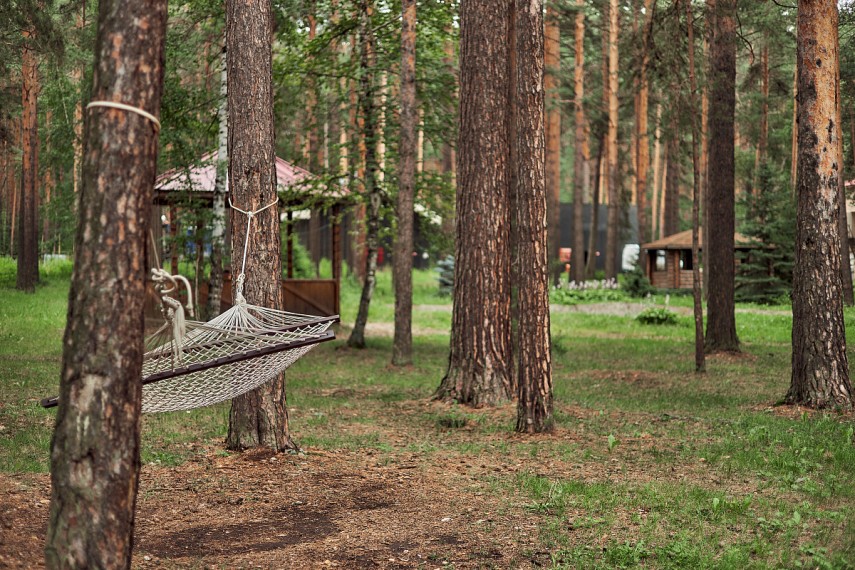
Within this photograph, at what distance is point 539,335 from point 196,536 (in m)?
3.71

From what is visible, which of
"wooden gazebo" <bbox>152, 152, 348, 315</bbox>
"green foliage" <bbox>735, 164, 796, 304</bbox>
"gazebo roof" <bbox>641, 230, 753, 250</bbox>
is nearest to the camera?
"wooden gazebo" <bbox>152, 152, 348, 315</bbox>

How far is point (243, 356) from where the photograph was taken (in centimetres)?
530

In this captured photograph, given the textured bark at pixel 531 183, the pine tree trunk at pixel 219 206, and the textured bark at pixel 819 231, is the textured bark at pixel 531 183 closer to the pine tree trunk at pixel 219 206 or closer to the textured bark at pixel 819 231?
the textured bark at pixel 819 231

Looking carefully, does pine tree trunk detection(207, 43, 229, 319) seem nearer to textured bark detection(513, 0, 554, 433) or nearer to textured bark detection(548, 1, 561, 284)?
textured bark detection(513, 0, 554, 433)

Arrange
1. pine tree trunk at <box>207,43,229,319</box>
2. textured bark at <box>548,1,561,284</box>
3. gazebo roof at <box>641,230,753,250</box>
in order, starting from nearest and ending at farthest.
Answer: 1. pine tree trunk at <box>207,43,229,319</box>
2. textured bark at <box>548,1,561,284</box>
3. gazebo roof at <box>641,230,753,250</box>

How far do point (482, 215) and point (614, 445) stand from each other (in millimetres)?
3107

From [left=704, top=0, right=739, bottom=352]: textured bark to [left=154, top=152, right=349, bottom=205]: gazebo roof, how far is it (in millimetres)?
6265

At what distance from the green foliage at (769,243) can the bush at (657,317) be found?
5.88 meters

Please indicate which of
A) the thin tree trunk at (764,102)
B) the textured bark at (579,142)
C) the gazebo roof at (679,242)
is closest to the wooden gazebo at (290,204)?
the textured bark at (579,142)

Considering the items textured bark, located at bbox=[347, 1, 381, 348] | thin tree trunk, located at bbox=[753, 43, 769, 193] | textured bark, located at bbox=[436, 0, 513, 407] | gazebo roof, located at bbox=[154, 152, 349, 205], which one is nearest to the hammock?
textured bark, located at bbox=[436, 0, 513, 407]

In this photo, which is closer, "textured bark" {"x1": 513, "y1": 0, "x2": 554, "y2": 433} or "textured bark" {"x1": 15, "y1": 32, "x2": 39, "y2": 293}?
"textured bark" {"x1": 513, "y1": 0, "x2": 554, "y2": 433}

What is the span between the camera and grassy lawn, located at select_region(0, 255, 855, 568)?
5250 millimetres

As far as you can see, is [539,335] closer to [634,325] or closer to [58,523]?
[58,523]

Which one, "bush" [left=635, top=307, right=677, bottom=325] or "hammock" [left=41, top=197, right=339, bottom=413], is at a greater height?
"hammock" [left=41, top=197, right=339, bottom=413]
